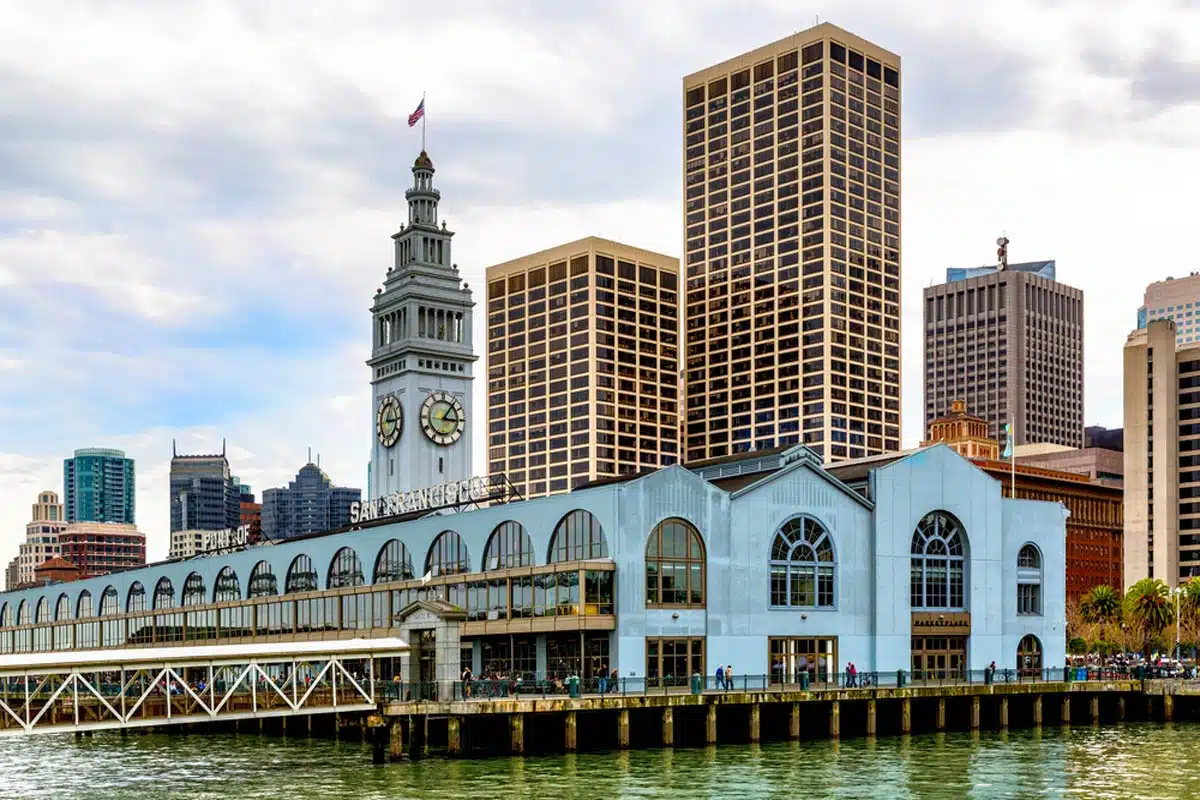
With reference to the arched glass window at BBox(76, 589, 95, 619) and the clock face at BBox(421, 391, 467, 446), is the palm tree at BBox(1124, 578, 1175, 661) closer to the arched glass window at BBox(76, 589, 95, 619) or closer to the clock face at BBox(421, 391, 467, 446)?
the clock face at BBox(421, 391, 467, 446)

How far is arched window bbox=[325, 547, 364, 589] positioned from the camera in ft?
365

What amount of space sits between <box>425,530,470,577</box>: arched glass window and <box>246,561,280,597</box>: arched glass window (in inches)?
908

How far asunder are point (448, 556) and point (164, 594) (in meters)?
48.1

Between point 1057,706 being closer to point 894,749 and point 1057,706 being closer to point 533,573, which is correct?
point 894,749

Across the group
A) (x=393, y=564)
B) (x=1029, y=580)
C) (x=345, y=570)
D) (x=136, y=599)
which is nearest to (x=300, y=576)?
(x=345, y=570)

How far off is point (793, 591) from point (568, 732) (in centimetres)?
2308

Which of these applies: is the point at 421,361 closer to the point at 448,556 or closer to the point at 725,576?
the point at 448,556

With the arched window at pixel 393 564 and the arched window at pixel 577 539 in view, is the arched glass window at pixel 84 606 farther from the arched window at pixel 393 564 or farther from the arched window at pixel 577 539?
the arched window at pixel 577 539

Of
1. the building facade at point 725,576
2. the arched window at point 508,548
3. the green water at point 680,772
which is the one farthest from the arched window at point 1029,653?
the arched window at point 508,548

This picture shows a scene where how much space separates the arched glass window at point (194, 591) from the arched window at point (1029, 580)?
66.2 meters

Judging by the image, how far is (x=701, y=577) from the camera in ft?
293

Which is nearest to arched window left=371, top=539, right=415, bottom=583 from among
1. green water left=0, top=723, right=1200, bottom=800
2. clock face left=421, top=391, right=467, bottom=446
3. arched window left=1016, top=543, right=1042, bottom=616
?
green water left=0, top=723, right=1200, bottom=800

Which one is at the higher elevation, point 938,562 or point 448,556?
point 448,556

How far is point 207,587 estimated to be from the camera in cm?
13075
